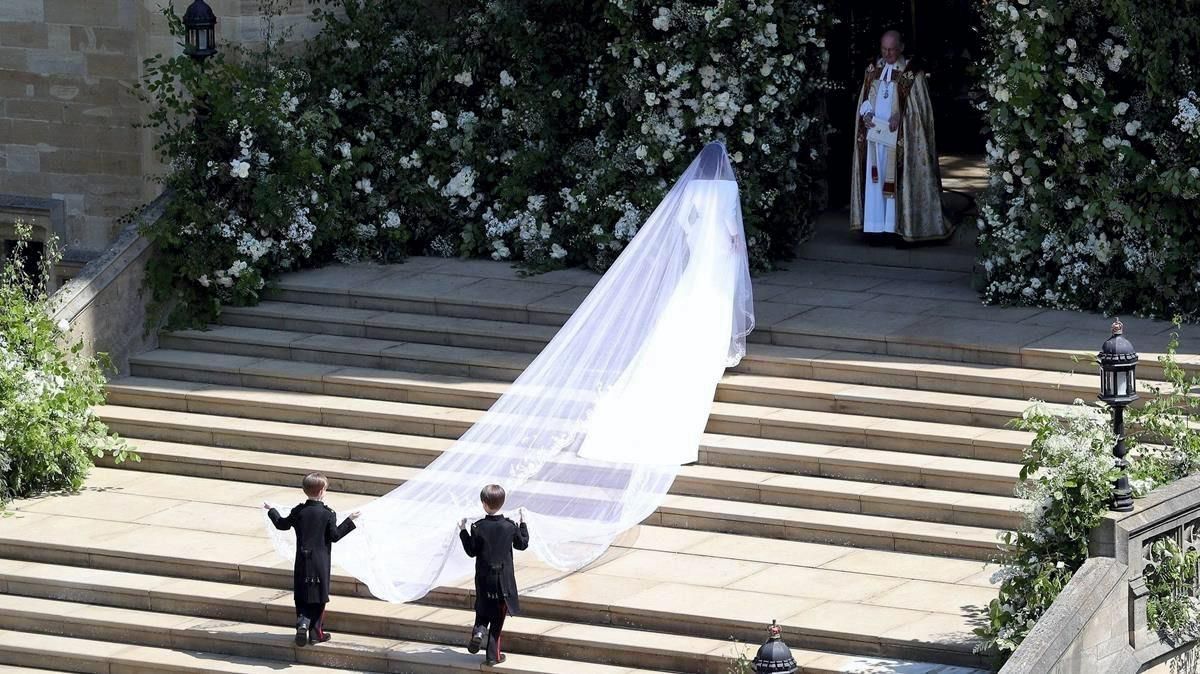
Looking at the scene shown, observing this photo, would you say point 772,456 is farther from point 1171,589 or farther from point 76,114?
point 76,114

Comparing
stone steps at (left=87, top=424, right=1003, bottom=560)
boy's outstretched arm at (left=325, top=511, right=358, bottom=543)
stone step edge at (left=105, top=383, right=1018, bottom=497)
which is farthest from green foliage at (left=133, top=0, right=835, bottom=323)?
boy's outstretched arm at (left=325, top=511, right=358, bottom=543)

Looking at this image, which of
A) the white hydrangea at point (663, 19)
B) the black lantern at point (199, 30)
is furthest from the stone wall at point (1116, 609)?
the black lantern at point (199, 30)

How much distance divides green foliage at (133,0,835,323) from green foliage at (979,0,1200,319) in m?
1.88

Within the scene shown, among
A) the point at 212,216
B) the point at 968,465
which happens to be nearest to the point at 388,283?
the point at 212,216

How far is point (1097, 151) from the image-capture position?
15133mm

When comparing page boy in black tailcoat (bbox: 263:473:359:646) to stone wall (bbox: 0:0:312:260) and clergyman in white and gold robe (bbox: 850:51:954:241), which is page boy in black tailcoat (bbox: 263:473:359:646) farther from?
stone wall (bbox: 0:0:312:260)

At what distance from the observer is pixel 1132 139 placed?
1525 centimetres

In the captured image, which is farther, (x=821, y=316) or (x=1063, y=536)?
(x=821, y=316)

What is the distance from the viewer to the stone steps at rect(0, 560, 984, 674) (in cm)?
1170

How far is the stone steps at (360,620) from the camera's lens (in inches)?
461

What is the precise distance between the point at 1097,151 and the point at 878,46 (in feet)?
12.4

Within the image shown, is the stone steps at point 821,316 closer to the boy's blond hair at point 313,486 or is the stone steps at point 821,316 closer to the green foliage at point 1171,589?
the green foliage at point 1171,589

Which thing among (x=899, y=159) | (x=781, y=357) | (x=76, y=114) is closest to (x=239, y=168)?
(x=76, y=114)

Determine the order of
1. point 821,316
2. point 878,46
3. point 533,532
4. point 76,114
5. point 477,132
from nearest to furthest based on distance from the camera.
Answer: point 533,532, point 821,316, point 477,132, point 76,114, point 878,46
